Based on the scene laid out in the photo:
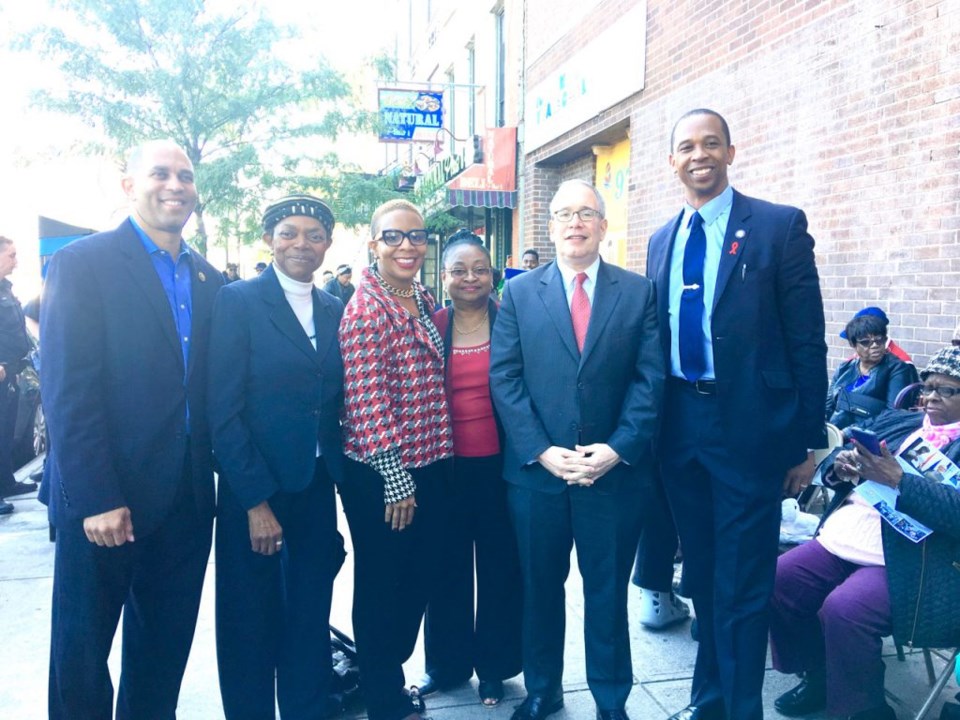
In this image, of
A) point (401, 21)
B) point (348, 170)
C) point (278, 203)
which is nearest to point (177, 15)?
point (348, 170)

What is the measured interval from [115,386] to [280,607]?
1.06 meters

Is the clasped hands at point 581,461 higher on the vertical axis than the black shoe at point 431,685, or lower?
higher

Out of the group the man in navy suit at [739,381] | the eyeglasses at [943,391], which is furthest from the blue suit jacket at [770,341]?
the eyeglasses at [943,391]

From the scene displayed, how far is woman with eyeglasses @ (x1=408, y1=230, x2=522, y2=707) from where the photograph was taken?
3.11 meters

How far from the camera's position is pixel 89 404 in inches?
93.5

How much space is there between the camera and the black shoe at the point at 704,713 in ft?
9.72

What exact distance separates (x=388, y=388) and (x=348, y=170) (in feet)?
34.7

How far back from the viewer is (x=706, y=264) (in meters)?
2.86

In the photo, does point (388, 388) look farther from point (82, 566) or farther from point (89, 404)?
point (82, 566)

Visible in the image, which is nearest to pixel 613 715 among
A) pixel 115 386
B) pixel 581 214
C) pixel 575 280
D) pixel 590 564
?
pixel 590 564

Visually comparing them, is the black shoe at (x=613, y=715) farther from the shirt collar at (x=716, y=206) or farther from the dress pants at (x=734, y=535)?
the shirt collar at (x=716, y=206)

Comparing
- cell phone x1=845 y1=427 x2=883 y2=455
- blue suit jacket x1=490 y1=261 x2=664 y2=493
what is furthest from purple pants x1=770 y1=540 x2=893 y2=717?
blue suit jacket x1=490 y1=261 x2=664 y2=493

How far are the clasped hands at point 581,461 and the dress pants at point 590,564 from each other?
0.08 metres

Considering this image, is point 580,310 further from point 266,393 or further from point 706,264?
point 266,393
